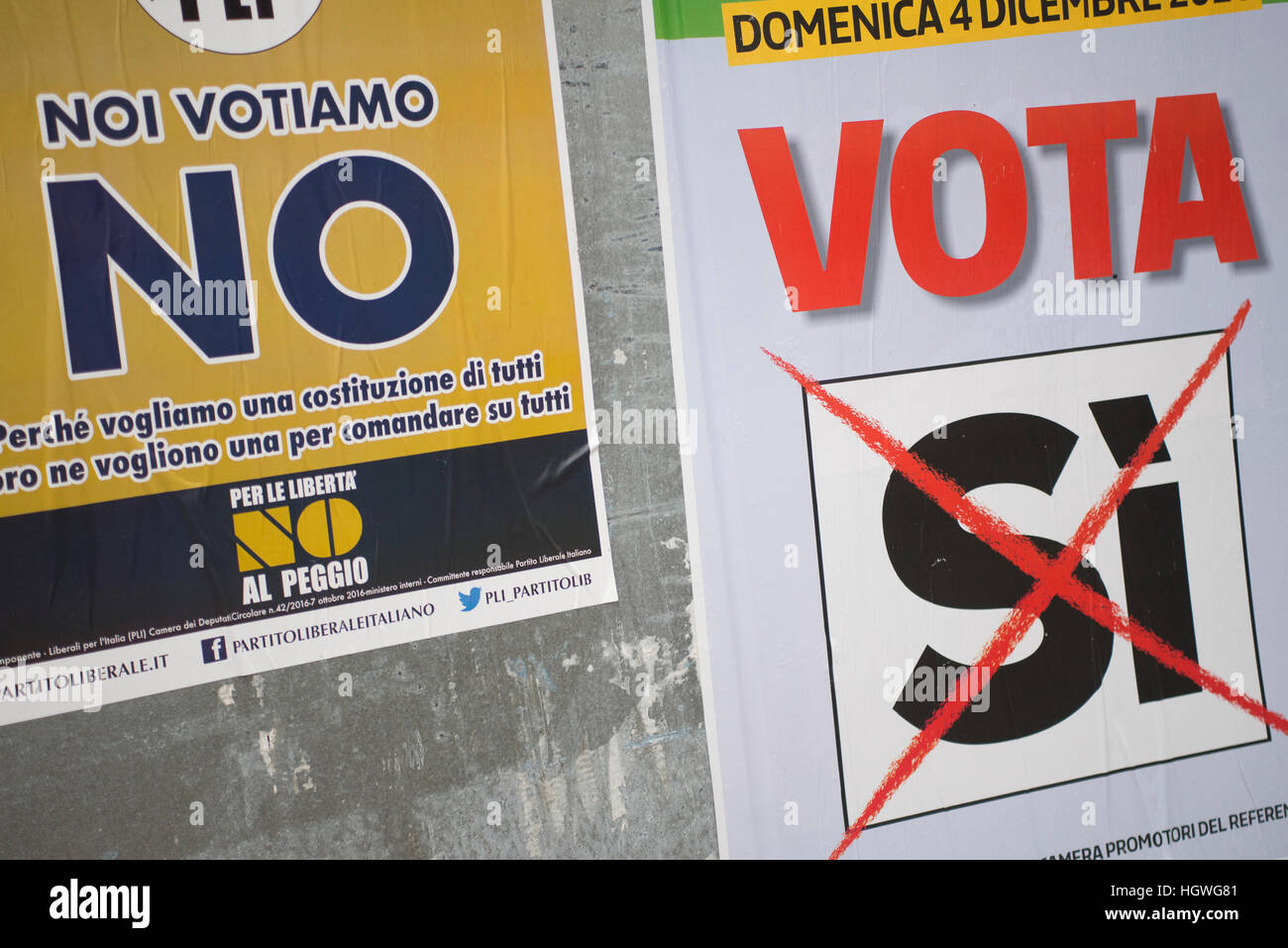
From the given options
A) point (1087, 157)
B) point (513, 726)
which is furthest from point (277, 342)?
point (1087, 157)

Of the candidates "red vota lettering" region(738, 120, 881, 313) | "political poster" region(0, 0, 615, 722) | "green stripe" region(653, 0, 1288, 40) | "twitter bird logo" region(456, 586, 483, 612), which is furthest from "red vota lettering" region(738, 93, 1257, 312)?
"twitter bird logo" region(456, 586, 483, 612)

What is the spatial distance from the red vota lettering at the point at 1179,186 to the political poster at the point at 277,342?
1164mm

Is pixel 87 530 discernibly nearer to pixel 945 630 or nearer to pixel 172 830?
pixel 172 830

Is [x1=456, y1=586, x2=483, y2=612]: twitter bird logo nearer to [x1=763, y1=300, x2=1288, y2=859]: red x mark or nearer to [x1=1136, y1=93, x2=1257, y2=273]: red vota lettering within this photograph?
[x1=763, y1=300, x2=1288, y2=859]: red x mark

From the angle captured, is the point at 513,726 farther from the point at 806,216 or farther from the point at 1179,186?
the point at 1179,186

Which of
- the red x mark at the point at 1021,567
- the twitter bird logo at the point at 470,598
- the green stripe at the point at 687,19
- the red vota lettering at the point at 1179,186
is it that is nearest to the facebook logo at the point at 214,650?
the twitter bird logo at the point at 470,598

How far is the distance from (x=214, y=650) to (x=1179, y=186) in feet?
6.60

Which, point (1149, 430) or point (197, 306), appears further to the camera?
point (1149, 430)

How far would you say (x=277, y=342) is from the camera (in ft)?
4.47

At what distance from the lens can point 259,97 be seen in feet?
4.40
